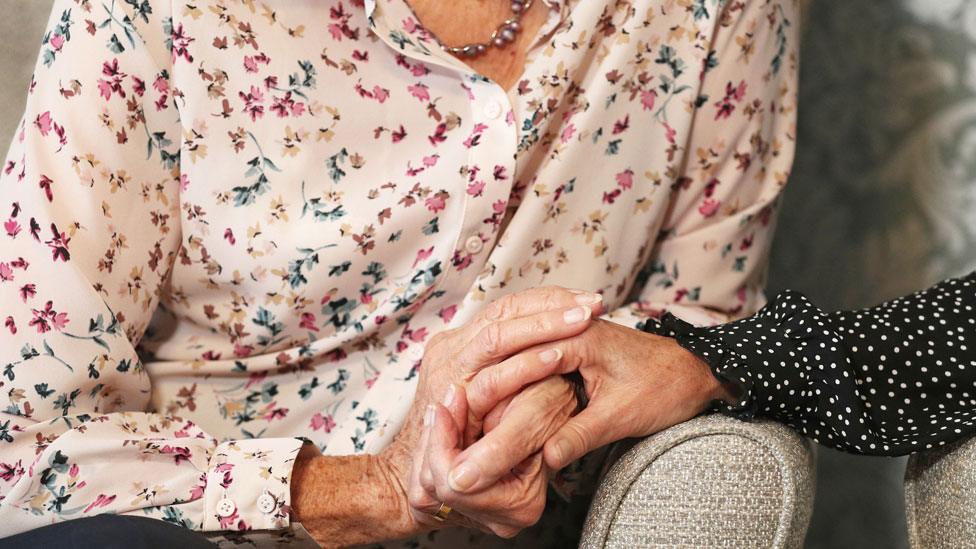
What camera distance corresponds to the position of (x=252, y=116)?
1042 millimetres

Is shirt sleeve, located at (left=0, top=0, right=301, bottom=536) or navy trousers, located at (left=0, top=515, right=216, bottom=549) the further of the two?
shirt sleeve, located at (left=0, top=0, right=301, bottom=536)

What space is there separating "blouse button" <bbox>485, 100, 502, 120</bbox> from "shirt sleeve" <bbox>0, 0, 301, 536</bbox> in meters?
0.35

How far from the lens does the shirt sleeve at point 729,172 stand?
1.18m

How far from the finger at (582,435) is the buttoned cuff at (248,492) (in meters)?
0.27

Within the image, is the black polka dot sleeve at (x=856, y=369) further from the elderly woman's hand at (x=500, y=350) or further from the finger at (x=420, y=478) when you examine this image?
the finger at (x=420, y=478)

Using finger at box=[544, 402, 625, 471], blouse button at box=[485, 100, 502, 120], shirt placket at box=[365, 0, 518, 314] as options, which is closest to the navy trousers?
finger at box=[544, 402, 625, 471]

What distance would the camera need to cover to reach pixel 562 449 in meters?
0.86

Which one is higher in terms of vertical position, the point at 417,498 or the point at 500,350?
the point at 500,350

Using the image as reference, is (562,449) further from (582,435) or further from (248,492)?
(248,492)

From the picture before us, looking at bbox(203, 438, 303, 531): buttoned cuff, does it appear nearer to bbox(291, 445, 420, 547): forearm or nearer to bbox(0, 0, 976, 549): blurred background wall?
bbox(291, 445, 420, 547): forearm

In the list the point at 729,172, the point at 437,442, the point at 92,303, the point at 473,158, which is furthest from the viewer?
the point at 729,172

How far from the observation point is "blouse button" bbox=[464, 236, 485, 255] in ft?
3.55

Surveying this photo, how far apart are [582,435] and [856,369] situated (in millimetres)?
275

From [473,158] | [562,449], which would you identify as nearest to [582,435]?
[562,449]
